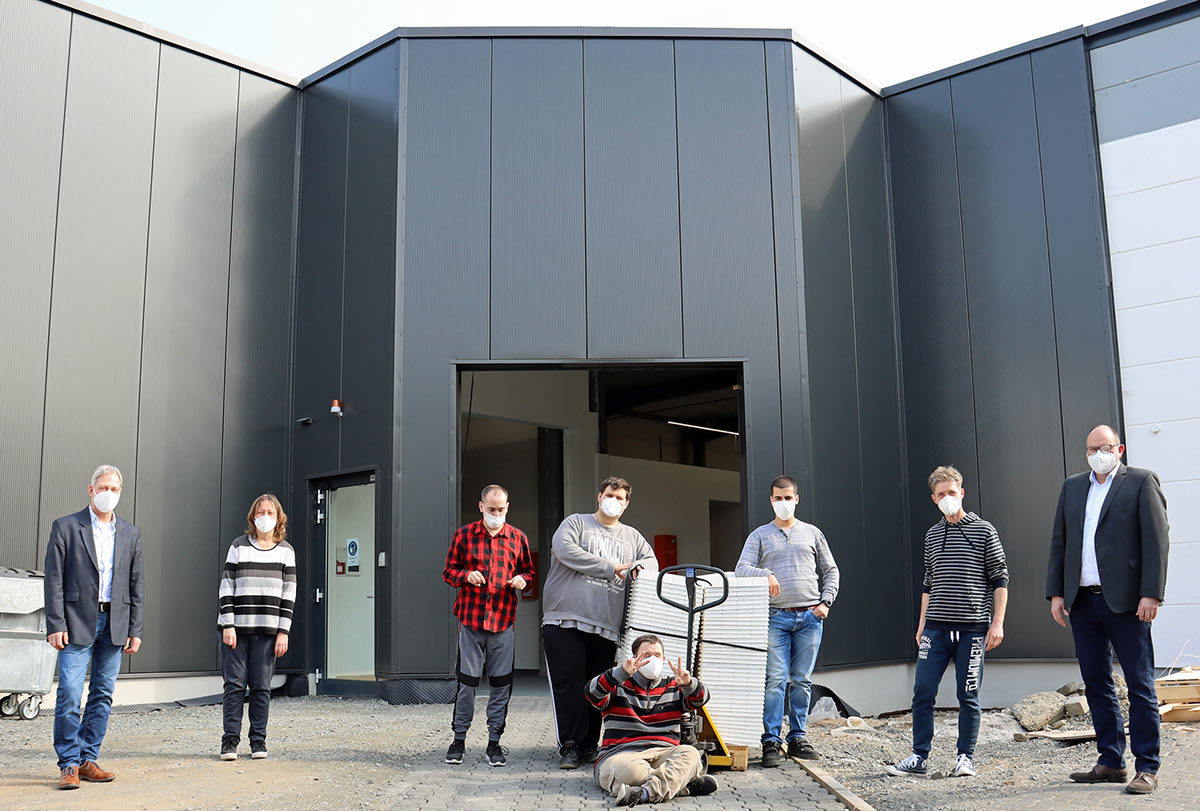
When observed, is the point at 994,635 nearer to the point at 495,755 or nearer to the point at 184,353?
the point at 495,755

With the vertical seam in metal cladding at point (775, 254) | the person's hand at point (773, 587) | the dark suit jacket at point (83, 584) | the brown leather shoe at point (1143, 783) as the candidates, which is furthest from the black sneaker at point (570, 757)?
the vertical seam in metal cladding at point (775, 254)

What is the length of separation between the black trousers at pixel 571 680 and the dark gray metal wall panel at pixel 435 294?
3.86 meters

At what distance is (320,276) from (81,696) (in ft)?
21.1

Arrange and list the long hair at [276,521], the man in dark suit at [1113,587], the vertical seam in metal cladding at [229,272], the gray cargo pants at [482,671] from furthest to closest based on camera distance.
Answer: the vertical seam in metal cladding at [229,272], the long hair at [276,521], the gray cargo pants at [482,671], the man in dark suit at [1113,587]

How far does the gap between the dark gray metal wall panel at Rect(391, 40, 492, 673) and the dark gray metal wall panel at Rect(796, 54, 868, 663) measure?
3.31 metres

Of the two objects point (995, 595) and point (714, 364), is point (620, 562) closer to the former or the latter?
point (995, 595)

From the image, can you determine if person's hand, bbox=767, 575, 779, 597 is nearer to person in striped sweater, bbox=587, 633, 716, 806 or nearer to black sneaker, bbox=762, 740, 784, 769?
black sneaker, bbox=762, 740, 784, 769

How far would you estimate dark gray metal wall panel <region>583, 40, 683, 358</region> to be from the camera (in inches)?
417

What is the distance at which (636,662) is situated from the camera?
5.44 metres

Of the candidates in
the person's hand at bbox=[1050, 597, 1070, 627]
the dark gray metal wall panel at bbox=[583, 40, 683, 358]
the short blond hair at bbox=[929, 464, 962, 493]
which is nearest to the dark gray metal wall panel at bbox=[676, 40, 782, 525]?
the dark gray metal wall panel at bbox=[583, 40, 683, 358]

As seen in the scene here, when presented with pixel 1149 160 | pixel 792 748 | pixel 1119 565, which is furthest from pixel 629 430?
pixel 1119 565

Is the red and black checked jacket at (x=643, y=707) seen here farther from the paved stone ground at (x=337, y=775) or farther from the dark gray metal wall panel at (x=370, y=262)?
the dark gray metal wall panel at (x=370, y=262)

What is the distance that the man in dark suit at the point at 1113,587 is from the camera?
5.28 meters

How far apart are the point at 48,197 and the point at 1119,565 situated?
963cm
